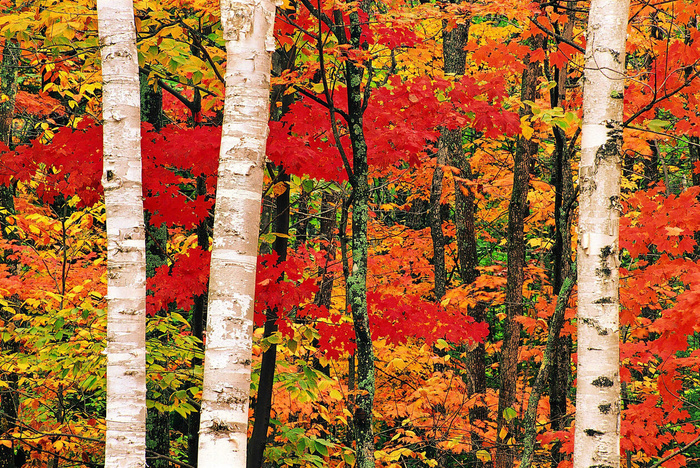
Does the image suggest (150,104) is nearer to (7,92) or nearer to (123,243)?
(123,243)

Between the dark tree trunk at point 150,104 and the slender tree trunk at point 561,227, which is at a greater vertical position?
the dark tree trunk at point 150,104

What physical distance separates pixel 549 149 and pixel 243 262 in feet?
30.3

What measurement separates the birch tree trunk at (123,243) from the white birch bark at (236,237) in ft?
3.33

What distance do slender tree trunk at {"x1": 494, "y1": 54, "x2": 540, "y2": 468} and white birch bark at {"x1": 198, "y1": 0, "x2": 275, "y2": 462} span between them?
537 centimetres

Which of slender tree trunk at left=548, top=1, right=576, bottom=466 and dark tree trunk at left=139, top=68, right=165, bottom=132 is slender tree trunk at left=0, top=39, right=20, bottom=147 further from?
slender tree trunk at left=548, top=1, right=576, bottom=466

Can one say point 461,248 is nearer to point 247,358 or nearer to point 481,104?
point 481,104

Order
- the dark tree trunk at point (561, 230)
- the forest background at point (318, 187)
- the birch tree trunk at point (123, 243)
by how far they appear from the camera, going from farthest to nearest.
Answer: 1. the dark tree trunk at point (561, 230)
2. the forest background at point (318, 187)
3. the birch tree trunk at point (123, 243)

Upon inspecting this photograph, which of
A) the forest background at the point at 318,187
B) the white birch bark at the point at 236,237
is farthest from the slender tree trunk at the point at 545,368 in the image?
the white birch bark at the point at 236,237

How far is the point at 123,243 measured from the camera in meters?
3.55

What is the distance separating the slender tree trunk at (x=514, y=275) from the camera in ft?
24.6

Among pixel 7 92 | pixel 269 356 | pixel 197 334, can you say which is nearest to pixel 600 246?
pixel 269 356

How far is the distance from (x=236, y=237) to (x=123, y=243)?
1157mm

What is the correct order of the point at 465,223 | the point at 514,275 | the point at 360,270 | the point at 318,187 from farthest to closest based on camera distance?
the point at 465,223
the point at 514,275
the point at 318,187
the point at 360,270

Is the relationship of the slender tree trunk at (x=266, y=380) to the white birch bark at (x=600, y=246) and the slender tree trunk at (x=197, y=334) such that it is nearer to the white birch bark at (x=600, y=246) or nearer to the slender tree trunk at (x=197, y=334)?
the slender tree trunk at (x=197, y=334)
